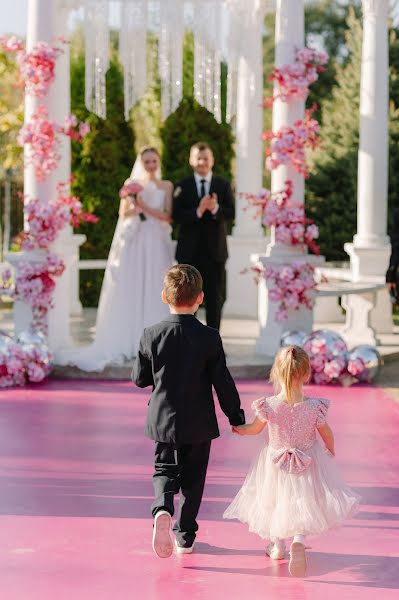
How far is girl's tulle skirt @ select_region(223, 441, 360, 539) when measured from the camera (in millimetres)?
5309

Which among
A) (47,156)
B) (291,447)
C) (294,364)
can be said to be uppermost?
(47,156)

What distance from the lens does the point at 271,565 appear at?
5492mm

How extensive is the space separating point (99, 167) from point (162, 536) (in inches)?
412

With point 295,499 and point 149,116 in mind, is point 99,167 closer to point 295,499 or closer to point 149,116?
point 149,116

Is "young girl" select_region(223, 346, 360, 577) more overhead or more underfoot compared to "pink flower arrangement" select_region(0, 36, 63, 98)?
more underfoot

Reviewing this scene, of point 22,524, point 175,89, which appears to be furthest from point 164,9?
point 22,524

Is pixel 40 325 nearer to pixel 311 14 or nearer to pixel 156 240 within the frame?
pixel 156 240

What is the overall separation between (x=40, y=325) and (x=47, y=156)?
1.43 meters

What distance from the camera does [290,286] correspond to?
10.7 meters

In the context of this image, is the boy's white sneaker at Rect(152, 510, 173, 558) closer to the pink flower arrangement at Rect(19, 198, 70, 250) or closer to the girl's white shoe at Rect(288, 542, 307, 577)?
the girl's white shoe at Rect(288, 542, 307, 577)

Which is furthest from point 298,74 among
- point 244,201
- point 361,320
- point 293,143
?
point 244,201

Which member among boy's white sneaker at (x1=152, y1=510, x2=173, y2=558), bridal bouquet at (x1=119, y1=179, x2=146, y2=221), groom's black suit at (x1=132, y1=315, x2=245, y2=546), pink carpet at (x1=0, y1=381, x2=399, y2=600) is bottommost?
pink carpet at (x1=0, y1=381, x2=399, y2=600)

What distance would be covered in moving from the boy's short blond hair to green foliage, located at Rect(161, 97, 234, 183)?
980 cm

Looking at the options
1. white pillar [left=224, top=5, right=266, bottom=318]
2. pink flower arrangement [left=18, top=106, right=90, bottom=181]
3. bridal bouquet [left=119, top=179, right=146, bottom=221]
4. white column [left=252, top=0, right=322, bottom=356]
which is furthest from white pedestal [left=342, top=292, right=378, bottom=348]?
pink flower arrangement [left=18, top=106, right=90, bottom=181]
